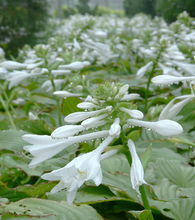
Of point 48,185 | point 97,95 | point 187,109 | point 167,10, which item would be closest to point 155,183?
point 48,185

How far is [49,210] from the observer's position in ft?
3.74

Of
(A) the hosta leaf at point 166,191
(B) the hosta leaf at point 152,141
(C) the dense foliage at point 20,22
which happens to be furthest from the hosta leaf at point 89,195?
(C) the dense foliage at point 20,22

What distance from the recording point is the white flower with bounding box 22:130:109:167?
106 cm

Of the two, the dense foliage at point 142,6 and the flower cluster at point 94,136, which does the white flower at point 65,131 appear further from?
the dense foliage at point 142,6

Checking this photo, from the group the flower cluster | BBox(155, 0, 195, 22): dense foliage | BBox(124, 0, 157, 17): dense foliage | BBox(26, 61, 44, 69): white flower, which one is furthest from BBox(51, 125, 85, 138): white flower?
BBox(124, 0, 157, 17): dense foliage

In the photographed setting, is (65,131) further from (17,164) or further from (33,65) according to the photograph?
(33,65)

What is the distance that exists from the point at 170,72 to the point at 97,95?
165 cm

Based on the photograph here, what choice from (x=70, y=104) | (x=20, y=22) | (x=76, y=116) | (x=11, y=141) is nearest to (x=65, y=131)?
(x=76, y=116)

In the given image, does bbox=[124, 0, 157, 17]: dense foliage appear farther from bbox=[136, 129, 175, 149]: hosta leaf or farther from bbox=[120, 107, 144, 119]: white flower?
bbox=[120, 107, 144, 119]: white flower

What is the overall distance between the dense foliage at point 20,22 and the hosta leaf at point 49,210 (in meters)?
8.56

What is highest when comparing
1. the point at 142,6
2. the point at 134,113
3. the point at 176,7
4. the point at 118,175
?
the point at 134,113

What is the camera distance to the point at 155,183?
5.04 ft

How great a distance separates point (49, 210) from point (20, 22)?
905cm

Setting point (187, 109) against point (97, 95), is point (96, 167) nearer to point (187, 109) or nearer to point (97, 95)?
point (97, 95)
